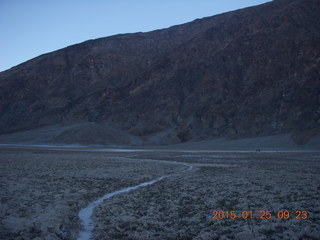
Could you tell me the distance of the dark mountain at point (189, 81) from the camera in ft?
205

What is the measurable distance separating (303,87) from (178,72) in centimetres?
3269

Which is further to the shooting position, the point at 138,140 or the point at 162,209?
the point at 138,140

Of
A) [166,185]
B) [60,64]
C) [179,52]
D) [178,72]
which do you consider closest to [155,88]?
[178,72]
